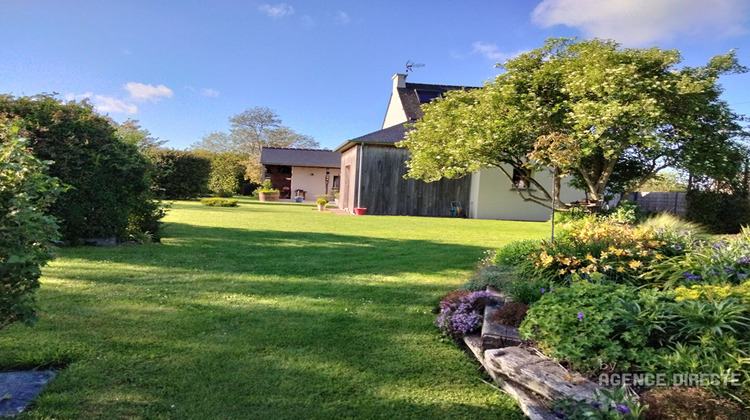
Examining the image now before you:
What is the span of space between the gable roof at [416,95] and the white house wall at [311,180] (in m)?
10.3

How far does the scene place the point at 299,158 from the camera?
98.3ft

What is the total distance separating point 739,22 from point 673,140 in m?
2.73

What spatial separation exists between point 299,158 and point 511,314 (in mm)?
28150

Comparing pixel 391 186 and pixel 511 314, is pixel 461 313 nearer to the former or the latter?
pixel 511 314

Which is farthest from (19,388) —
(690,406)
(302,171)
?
(302,171)

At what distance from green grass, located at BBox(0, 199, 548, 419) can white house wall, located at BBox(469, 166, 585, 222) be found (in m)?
11.9

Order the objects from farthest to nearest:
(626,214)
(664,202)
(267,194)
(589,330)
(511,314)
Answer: (267,194), (664,202), (626,214), (511,314), (589,330)

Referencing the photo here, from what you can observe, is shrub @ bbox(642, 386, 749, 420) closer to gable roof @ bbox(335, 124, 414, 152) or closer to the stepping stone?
the stepping stone

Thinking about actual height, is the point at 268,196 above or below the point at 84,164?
below

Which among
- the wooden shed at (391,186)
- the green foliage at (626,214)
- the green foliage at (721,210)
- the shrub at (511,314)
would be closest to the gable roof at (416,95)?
the wooden shed at (391,186)

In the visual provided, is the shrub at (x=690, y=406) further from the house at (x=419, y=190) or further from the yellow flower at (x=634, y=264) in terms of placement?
the house at (x=419, y=190)

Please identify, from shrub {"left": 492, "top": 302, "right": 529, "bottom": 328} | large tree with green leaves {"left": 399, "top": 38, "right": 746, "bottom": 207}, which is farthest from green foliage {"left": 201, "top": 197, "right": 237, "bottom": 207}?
shrub {"left": 492, "top": 302, "right": 529, "bottom": 328}

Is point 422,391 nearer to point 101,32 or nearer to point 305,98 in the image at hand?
point 101,32

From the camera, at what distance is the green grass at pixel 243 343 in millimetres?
2168
